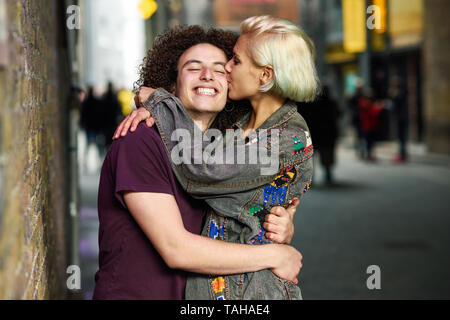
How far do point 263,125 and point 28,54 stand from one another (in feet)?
2.95

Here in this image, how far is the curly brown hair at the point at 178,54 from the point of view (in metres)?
2.72

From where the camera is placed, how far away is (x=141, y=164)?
2129 millimetres

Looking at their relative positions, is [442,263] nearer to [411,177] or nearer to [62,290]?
[62,290]

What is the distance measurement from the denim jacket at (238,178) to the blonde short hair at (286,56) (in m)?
0.14

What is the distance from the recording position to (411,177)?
1275cm

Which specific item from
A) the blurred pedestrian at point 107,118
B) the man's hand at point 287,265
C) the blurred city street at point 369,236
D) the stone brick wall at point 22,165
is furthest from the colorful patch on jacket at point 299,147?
the blurred pedestrian at point 107,118

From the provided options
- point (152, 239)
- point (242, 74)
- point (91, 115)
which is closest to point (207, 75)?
point (242, 74)

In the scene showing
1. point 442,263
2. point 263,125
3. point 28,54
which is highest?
point 28,54

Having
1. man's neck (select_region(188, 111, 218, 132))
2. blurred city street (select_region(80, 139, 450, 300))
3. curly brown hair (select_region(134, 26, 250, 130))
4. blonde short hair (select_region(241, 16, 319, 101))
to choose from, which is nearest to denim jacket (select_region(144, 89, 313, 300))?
blonde short hair (select_region(241, 16, 319, 101))

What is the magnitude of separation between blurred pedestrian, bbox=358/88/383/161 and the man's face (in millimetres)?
13706

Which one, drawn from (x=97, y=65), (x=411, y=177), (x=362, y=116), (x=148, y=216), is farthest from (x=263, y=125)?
(x=97, y=65)

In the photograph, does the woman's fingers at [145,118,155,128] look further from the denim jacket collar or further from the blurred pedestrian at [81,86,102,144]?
the blurred pedestrian at [81,86,102,144]

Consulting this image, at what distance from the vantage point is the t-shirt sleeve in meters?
2.10

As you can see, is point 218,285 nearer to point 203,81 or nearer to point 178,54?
point 203,81
